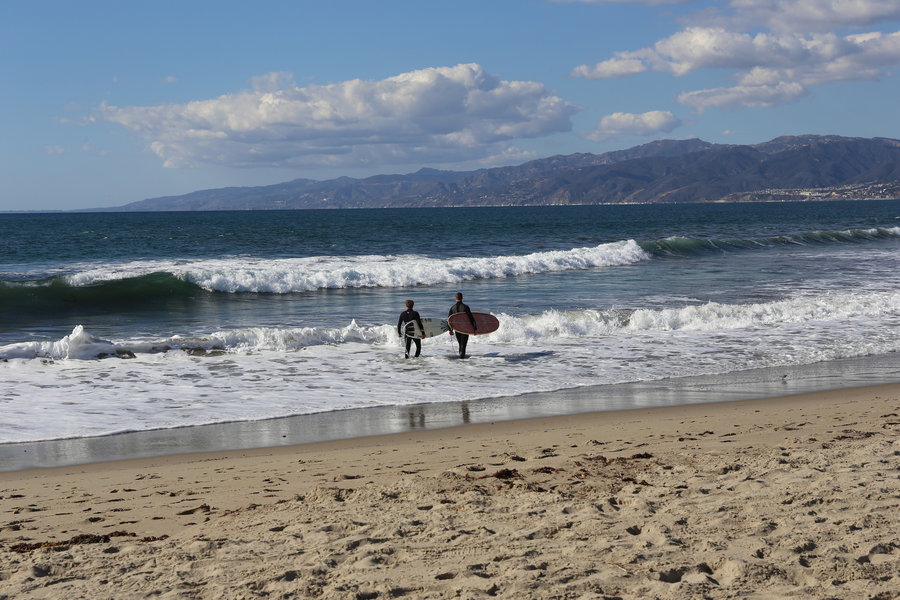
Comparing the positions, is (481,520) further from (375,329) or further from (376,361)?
(375,329)

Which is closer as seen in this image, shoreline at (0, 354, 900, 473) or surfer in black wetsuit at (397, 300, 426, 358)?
shoreline at (0, 354, 900, 473)

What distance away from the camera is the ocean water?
38.8 feet

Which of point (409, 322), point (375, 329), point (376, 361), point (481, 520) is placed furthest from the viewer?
point (375, 329)

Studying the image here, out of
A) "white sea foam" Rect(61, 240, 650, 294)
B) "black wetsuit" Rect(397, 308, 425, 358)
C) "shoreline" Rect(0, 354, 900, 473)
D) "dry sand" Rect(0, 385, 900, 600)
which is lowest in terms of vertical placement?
"shoreline" Rect(0, 354, 900, 473)

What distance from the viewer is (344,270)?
1185 inches

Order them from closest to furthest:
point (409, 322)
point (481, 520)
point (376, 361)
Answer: point (481, 520), point (376, 361), point (409, 322)

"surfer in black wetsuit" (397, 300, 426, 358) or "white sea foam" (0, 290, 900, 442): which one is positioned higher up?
"surfer in black wetsuit" (397, 300, 426, 358)

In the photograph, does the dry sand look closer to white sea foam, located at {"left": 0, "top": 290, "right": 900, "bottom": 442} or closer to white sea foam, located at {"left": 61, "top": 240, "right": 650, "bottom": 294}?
white sea foam, located at {"left": 0, "top": 290, "right": 900, "bottom": 442}

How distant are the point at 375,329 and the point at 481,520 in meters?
12.0

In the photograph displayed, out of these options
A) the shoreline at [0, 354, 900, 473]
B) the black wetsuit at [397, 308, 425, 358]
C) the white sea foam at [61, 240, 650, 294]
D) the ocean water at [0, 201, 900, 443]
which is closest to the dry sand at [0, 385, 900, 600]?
the shoreline at [0, 354, 900, 473]

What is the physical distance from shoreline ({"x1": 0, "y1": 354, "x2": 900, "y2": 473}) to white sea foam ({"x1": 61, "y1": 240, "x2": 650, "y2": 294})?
57.7 feet

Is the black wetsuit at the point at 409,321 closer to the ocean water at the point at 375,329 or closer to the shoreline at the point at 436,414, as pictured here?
the ocean water at the point at 375,329

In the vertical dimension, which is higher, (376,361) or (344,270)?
(344,270)

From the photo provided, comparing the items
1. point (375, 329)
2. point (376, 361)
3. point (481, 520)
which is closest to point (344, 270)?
point (375, 329)
